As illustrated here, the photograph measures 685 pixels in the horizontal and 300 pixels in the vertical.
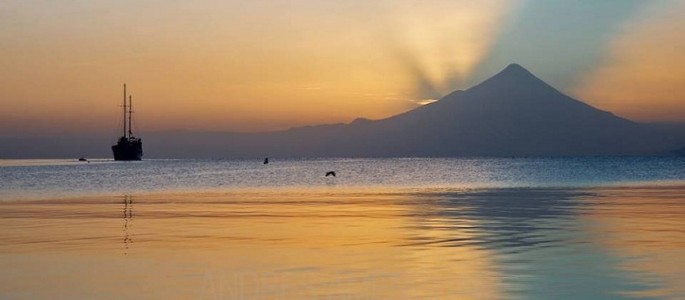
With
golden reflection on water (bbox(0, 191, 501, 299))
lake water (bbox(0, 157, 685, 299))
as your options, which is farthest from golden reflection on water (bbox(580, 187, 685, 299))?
golden reflection on water (bbox(0, 191, 501, 299))

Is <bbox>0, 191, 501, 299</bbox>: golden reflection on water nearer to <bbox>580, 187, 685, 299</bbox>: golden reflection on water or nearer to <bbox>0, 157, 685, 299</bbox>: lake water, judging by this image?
<bbox>0, 157, 685, 299</bbox>: lake water

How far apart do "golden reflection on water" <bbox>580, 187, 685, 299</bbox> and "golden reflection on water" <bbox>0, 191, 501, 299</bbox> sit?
279 centimetres

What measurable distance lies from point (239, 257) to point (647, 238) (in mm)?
10702

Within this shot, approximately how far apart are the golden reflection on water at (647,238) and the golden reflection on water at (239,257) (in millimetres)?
2787

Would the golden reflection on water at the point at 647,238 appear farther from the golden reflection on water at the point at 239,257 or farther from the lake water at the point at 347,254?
the golden reflection on water at the point at 239,257

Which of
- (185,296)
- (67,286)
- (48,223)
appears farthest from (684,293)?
(48,223)

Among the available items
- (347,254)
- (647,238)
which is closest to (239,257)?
(347,254)

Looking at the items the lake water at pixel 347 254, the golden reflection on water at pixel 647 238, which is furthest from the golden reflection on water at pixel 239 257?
the golden reflection on water at pixel 647 238

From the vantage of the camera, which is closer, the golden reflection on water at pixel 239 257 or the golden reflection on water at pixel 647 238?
the golden reflection on water at pixel 239 257

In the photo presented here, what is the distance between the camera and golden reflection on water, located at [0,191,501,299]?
15.6 metres

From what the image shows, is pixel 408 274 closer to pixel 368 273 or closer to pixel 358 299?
pixel 368 273

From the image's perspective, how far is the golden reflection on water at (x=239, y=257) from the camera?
15640 mm

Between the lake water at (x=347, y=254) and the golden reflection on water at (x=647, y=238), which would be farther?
the golden reflection on water at (x=647, y=238)

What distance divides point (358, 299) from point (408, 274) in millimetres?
2887
